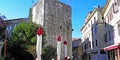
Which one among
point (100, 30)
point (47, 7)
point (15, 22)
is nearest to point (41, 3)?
point (47, 7)

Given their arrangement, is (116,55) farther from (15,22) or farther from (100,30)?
(15,22)

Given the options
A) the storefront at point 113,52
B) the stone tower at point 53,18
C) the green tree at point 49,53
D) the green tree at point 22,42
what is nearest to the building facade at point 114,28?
the storefront at point 113,52

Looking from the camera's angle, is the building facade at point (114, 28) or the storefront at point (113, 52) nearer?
the storefront at point (113, 52)

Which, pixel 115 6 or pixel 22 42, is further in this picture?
pixel 22 42

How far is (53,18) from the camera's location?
47188mm

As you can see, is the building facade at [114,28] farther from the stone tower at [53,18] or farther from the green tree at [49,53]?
the stone tower at [53,18]

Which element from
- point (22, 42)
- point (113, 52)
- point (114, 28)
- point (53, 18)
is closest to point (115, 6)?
point (114, 28)

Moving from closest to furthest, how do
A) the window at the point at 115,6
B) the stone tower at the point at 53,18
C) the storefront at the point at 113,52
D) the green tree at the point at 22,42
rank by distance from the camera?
the storefront at the point at 113,52 → the window at the point at 115,6 → the green tree at the point at 22,42 → the stone tower at the point at 53,18

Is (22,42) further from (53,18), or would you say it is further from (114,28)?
(114,28)

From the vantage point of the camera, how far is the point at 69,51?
166ft

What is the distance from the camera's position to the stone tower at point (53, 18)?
46000 millimetres

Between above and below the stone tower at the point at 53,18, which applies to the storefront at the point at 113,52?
below

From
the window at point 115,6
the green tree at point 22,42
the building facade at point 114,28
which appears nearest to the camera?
the building facade at point 114,28

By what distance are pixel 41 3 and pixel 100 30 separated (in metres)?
14.5
